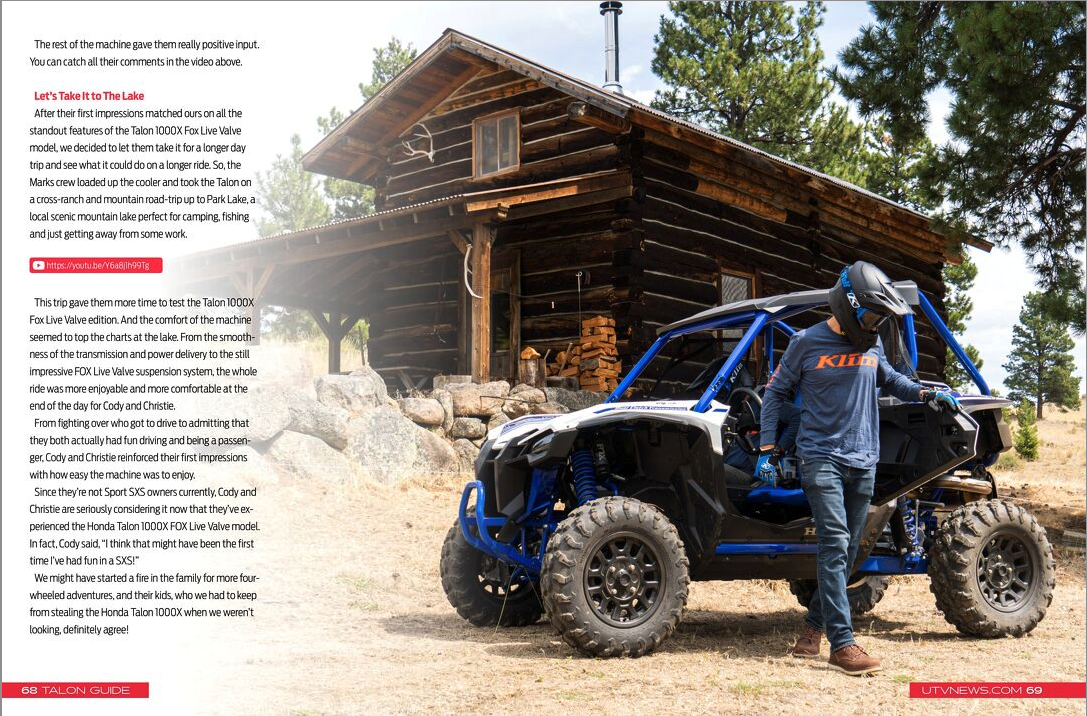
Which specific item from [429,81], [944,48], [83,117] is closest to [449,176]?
[429,81]

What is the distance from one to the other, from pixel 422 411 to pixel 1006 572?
785 cm

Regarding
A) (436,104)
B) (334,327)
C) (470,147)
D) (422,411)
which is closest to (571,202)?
(470,147)

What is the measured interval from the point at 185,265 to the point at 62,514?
46.1ft

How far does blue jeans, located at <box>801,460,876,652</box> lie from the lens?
5.49 m

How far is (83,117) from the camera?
7070 millimetres

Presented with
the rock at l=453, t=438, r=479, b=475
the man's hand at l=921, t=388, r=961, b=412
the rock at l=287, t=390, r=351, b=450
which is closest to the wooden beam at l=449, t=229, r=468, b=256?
the rock at l=453, t=438, r=479, b=475

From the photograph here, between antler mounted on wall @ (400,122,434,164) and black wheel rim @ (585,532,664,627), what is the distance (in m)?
14.4

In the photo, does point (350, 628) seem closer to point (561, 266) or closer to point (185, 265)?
point (561, 266)

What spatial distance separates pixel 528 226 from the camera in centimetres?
1722

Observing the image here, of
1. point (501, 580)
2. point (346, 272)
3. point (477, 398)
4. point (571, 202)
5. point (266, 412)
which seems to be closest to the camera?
point (501, 580)

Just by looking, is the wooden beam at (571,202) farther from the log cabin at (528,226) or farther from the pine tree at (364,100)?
the pine tree at (364,100)

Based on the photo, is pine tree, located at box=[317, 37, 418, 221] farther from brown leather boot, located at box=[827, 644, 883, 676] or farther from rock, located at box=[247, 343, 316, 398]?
brown leather boot, located at box=[827, 644, 883, 676]

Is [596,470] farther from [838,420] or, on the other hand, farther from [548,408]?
[548,408]

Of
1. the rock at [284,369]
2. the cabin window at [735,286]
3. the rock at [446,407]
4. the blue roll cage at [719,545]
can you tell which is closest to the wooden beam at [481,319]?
the rock at [446,407]
